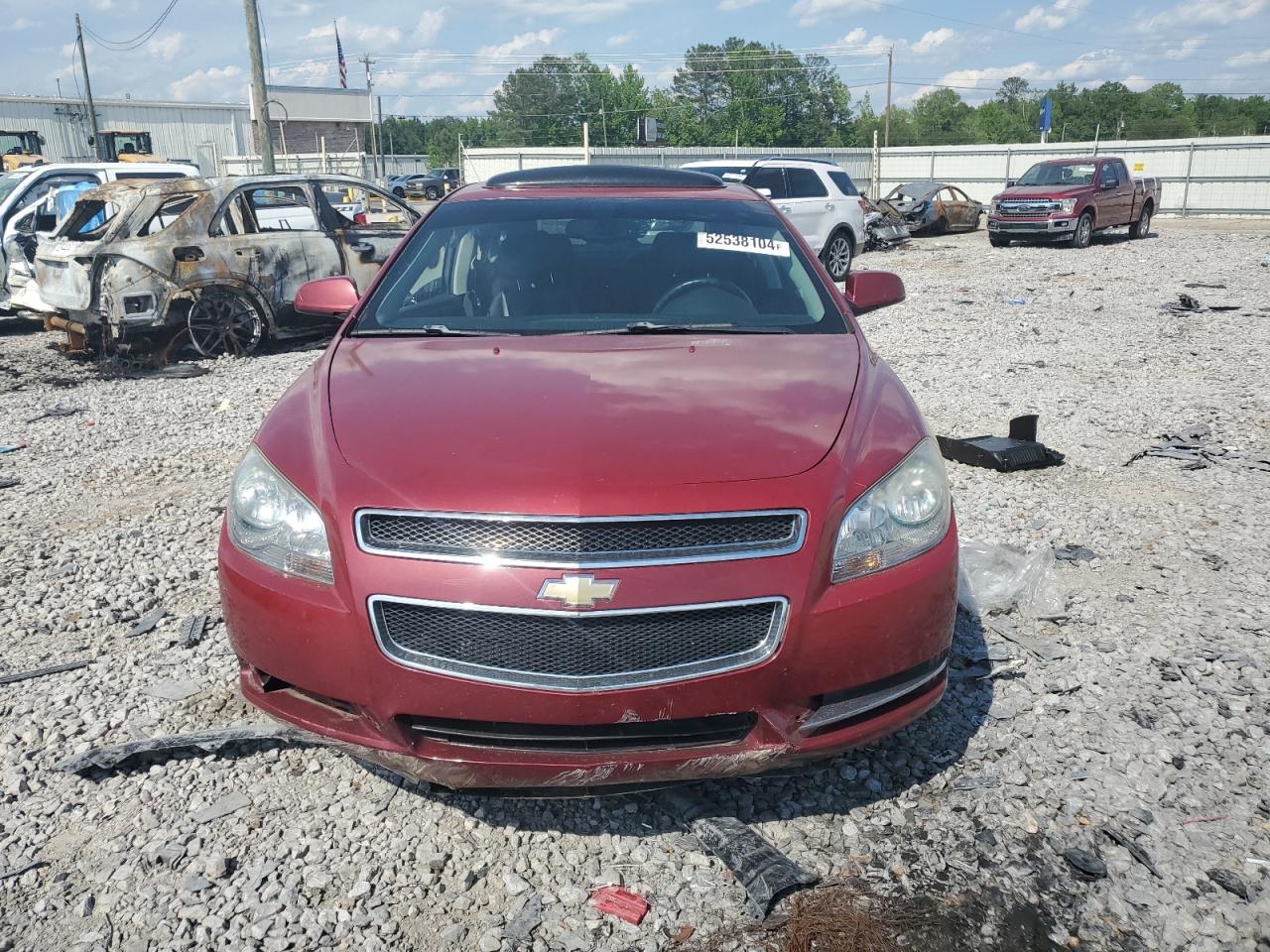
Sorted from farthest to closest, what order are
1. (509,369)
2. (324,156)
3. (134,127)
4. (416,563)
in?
(134,127), (324,156), (509,369), (416,563)

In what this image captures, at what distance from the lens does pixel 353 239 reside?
412 inches

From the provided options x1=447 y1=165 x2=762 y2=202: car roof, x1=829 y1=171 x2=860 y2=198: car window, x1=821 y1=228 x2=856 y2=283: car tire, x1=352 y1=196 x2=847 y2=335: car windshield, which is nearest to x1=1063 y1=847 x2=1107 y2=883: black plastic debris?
x1=352 y1=196 x2=847 y2=335: car windshield

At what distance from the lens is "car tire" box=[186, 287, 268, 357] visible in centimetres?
954

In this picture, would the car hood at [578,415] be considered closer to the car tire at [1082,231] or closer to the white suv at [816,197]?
the white suv at [816,197]

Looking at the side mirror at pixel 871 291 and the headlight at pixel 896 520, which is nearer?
the headlight at pixel 896 520

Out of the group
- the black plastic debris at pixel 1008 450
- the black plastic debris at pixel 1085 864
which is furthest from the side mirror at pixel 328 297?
the black plastic debris at pixel 1008 450

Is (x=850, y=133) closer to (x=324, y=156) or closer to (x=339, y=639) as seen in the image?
(x=324, y=156)

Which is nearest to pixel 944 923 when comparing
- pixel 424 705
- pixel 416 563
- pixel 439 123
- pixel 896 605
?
pixel 896 605

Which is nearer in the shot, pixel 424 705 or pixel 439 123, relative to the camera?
pixel 424 705

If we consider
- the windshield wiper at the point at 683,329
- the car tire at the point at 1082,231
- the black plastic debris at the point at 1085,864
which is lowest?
the black plastic debris at the point at 1085,864

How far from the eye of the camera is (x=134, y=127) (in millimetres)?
63125

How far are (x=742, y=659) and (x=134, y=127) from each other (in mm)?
72834

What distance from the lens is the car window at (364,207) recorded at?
34.9 ft

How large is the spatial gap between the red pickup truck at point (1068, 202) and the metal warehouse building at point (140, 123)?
142ft
